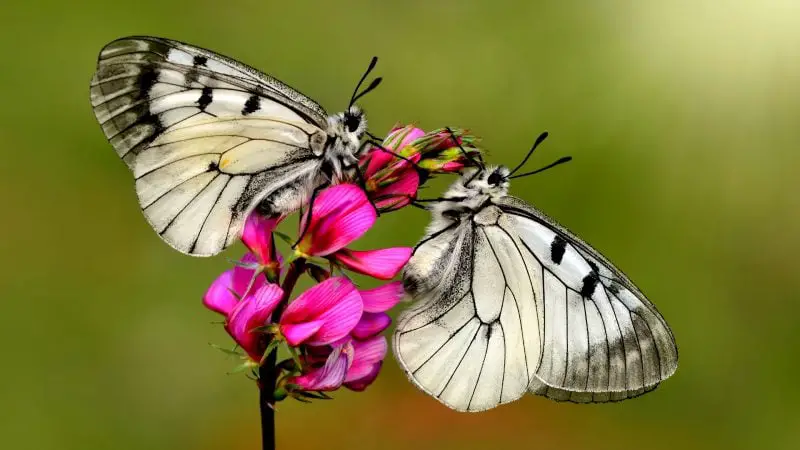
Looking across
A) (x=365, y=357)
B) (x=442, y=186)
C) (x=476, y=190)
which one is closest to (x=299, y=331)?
(x=365, y=357)

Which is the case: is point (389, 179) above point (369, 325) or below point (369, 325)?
above

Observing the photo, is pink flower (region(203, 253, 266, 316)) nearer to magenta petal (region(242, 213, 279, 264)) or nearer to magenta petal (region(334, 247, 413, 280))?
magenta petal (region(242, 213, 279, 264))

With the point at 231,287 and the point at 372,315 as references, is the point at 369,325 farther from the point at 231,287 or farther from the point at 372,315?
the point at 231,287

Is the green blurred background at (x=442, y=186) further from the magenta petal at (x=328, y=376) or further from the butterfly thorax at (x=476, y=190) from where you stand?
the magenta petal at (x=328, y=376)

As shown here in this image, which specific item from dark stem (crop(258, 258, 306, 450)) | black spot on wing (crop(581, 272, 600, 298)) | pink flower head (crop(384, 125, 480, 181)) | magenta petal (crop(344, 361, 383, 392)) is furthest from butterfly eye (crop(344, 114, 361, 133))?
black spot on wing (crop(581, 272, 600, 298))

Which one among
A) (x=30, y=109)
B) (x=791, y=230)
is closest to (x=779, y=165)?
(x=791, y=230)

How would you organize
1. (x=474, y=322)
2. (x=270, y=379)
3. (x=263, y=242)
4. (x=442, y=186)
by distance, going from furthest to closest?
1. (x=442, y=186)
2. (x=474, y=322)
3. (x=263, y=242)
4. (x=270, y=379)

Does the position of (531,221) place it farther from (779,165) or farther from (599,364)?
(779,165)

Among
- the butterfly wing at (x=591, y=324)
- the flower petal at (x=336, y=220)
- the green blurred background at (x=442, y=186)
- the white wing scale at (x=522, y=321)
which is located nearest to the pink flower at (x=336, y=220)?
the flower petal at (x=336, y=220)
